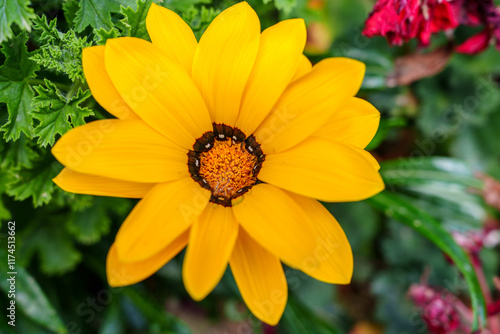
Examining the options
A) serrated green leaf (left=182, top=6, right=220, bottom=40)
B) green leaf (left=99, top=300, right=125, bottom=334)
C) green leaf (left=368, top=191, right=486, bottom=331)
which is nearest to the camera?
serrated green leaf (left=182, top=6, right=220, bottom=40)

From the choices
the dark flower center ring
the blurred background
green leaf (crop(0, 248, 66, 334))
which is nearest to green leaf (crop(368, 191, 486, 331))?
the blurred background

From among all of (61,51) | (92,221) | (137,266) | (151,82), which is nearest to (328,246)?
(137,266)

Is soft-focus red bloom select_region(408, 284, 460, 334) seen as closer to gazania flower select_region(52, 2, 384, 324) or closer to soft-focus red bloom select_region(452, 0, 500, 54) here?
gazania flower select_region(52, 2, 384, 324)

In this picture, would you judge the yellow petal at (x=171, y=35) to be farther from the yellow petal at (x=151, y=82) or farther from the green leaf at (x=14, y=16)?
the green leaf at (x=14, y=16)

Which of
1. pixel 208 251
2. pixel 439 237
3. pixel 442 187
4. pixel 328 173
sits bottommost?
pixel 442 187

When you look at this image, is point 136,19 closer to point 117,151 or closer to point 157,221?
point 117,151

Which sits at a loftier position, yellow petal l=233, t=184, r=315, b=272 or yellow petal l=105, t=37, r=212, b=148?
yellow petal l=105, t=37, r=212, b=148

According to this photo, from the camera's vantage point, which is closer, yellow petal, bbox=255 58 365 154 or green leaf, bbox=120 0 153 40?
yellow petal, bbox=255 58 365 154
